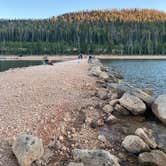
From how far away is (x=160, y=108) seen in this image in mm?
15953

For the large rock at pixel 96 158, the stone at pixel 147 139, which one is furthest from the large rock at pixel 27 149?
the stone at pixel 147 139

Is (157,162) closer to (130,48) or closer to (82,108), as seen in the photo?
(82,108)

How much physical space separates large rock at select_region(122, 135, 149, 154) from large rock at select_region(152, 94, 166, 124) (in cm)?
366

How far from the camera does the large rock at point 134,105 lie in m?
16.6

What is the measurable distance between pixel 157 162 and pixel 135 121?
530cm

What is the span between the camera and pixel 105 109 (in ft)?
55.5

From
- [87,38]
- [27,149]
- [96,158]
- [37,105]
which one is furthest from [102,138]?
[87,38]

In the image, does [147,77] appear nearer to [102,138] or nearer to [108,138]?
[108,138]

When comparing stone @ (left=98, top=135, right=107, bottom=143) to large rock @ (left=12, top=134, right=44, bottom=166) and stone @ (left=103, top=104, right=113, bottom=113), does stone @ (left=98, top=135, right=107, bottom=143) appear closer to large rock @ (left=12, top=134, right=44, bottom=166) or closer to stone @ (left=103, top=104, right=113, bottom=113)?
large rock @ (left=12, top=134, right=44, bottom=166)

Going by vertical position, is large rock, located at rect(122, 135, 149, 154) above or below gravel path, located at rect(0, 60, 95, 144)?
below

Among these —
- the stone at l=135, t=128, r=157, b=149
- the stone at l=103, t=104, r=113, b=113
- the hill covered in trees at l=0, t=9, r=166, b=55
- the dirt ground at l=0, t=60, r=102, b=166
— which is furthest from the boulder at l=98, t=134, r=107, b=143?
the hill covered in trees at l=0, t=9, r=166, b=55

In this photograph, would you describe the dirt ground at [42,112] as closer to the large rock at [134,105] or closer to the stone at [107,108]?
the stone at [107,108]

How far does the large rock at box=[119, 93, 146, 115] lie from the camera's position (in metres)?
16.6

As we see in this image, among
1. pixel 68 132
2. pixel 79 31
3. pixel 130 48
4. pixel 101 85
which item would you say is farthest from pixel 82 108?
pixel 79 31
